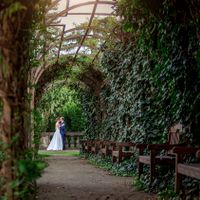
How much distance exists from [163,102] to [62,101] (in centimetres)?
1525

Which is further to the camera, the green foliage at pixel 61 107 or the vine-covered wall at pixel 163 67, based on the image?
the green foliage at pixel 61 107

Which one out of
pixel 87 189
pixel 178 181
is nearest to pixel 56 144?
pixel 87 189

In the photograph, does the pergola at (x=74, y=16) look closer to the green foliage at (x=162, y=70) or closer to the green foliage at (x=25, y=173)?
the green foliage at (x=162, y=70)

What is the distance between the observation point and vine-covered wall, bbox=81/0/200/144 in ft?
20.6

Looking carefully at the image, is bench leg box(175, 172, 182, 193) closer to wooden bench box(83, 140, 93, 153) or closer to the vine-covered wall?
the vine-covered wall

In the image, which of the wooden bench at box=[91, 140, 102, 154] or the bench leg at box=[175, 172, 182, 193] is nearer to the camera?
the bench leg at box=[175, 172, 182, 193]

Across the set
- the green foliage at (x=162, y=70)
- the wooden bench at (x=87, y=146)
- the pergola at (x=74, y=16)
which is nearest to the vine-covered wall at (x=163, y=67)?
the green foliage at (x=162, y=70)

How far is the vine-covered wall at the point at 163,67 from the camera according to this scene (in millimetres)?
6273

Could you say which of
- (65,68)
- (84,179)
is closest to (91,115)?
(65,68)

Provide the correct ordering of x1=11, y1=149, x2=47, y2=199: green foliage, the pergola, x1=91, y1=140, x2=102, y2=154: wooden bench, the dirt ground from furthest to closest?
x1=91, y1=140, x2=102, y2=154: wooden bench, the pergola, the dirt ground, x1=11, y1=149, x2=47, y2=199: green foliage

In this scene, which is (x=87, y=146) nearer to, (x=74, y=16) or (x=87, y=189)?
(x=74, y=16)

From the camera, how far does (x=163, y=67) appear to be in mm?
7109

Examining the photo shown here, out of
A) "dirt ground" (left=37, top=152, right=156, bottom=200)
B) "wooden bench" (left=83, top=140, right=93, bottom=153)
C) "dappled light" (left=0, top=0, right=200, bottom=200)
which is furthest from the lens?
"wooden bench" (left=83, top=140, right=93, bottom=153)

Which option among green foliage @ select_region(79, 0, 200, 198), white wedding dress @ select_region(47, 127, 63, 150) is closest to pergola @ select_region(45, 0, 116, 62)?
green foliage @ select_region(79, 0, 200, 198)
